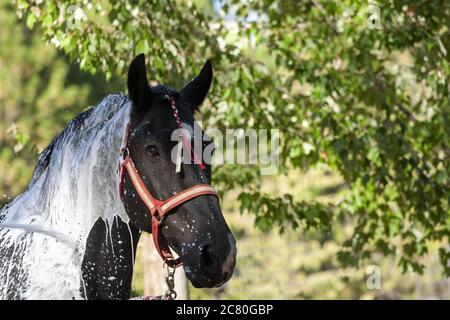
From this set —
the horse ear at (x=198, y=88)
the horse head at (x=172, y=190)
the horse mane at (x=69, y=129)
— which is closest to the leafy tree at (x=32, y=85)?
the horse ear at (x=198, y=88)

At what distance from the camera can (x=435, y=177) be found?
996 cm

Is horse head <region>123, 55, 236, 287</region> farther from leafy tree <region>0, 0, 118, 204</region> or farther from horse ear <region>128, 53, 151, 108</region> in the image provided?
leafy tree <region>0, 0, 118, 204</region>

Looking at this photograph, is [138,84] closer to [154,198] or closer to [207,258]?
[154,198]

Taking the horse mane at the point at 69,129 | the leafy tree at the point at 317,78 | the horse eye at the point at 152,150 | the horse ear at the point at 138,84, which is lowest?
the horse eye at the point at 152,150

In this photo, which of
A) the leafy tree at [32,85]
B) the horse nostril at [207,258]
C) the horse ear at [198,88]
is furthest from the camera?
the leafy tree at [32,85]

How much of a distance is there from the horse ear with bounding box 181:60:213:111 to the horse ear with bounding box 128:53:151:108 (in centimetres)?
39

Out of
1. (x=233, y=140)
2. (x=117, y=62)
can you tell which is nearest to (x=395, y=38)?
(x=233, y=140)

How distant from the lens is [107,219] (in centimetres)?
396

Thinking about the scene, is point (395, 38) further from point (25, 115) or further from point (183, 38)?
point (25, 115)

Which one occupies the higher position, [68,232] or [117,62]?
[117,62]

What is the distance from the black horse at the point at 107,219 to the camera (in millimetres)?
3828

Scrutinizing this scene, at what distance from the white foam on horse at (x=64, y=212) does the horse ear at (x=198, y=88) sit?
0.40 meters

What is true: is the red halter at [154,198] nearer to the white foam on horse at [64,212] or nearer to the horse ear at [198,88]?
the white foam on horse at [64,212]

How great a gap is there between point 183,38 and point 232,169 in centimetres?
154
